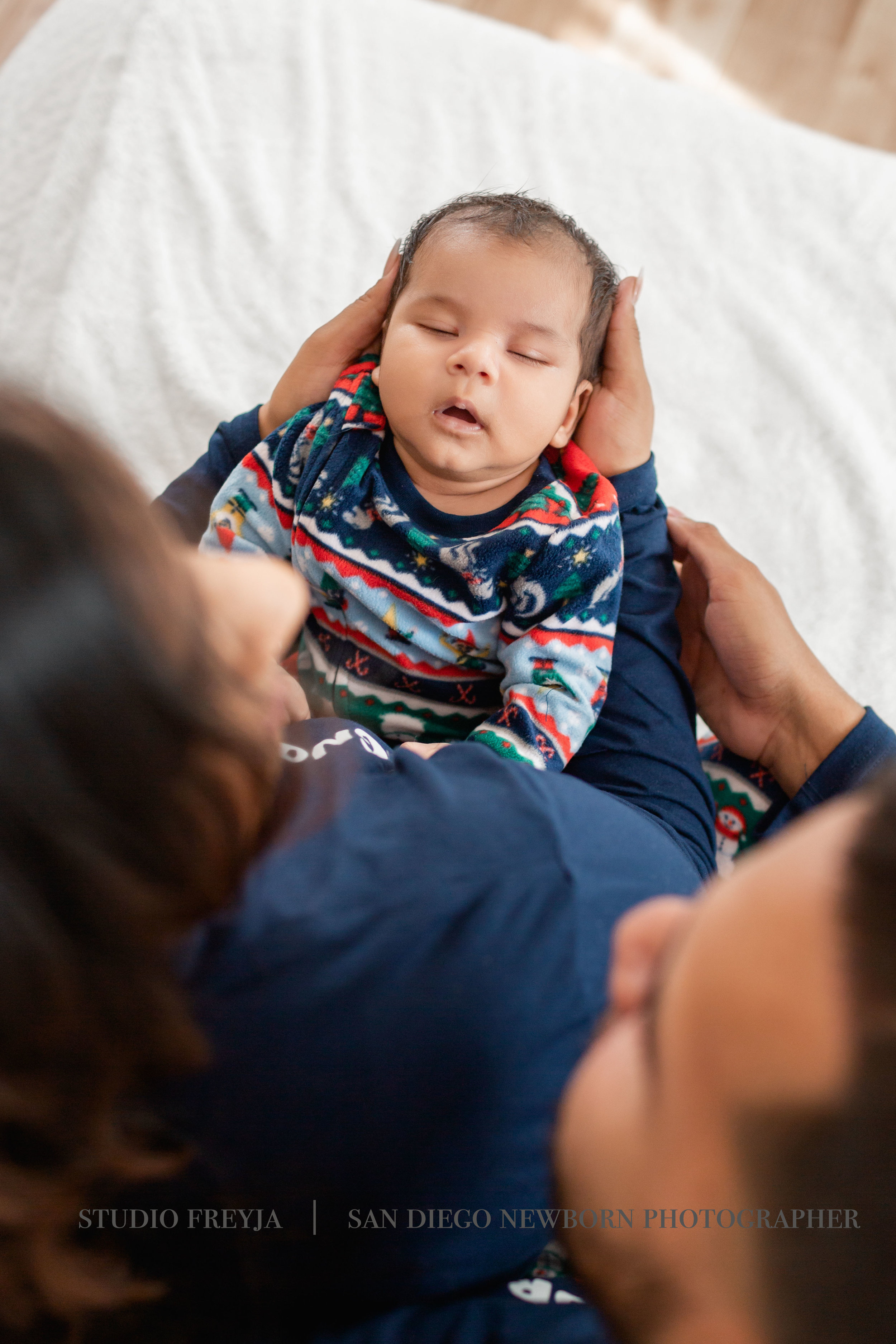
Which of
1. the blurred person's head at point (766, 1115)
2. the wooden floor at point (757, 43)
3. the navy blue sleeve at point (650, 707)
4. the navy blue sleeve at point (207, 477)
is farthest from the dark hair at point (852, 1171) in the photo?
the wooden floor at point (757, 43)

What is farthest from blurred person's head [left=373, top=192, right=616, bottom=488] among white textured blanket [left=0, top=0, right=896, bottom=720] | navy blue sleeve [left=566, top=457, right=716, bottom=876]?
white textured blanket [left=0, top=0, right=896, bottom=720]

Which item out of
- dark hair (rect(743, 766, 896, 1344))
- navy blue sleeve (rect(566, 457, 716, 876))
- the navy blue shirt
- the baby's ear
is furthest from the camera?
the baby's ear

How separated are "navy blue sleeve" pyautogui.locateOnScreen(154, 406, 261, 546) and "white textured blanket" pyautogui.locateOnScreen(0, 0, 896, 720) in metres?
0.17

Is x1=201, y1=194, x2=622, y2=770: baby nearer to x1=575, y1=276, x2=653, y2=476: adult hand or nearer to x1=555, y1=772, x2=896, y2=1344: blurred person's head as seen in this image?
x1=575, y1=276, x2=653, y2=476: adult hand

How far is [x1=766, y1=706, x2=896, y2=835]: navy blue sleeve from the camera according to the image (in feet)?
2.86

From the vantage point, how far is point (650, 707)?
0.92m

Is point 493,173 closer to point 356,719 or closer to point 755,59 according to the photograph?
point 356,719

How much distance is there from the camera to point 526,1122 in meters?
0.48

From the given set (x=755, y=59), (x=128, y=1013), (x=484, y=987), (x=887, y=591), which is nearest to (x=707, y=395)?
(x=887, y=591)

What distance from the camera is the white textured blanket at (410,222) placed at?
46.8 inches

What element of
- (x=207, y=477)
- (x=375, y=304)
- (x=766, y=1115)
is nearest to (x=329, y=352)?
(x=375, y=304)

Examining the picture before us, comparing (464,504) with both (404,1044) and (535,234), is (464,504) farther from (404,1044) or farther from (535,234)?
(404,1044)

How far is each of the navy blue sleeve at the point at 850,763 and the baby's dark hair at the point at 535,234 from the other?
507mm

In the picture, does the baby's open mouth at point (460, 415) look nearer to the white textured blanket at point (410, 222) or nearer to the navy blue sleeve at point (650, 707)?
the navy blue sleeve at point (650, 707)
